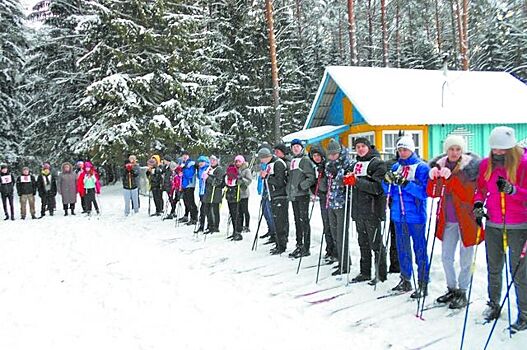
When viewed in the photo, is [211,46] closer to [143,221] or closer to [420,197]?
[143,221]

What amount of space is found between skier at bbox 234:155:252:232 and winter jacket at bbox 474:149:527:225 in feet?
18.5

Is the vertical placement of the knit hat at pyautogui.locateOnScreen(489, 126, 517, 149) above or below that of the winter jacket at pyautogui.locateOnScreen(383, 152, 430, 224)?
above

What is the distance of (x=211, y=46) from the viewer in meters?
24.7

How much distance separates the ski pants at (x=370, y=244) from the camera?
602 centimetres

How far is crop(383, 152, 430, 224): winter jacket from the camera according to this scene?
5359mm

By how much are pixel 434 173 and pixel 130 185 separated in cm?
1093

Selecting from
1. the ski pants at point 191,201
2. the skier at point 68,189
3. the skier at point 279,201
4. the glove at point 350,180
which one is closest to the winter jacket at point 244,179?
the skier at point 279,201

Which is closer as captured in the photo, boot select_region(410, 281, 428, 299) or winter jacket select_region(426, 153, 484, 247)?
winter jacket select_region(426, 153, 484, 247)

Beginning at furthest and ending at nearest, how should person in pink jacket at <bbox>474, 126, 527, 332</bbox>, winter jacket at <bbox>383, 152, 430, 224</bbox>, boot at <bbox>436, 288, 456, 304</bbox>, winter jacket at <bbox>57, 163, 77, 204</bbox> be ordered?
winter jacket at <bbox>57, 163, 77, 204</bbox>, winter jacket at <bbox>383, 152, 430, 224</bbox>, boot at <bbox>436, 288, 456, 304</bbox>, person in pink jacket at <bbox>474, 126, 527, 332</bbox>

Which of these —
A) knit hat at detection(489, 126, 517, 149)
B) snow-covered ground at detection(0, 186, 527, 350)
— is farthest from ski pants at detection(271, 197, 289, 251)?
knit hat at detection(489, 126, 517, 149)

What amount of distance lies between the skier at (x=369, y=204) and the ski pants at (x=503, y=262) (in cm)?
155

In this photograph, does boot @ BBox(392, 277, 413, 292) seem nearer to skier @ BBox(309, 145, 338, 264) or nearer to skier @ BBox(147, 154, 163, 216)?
skier @ BBox(309, 145, 338, 264)

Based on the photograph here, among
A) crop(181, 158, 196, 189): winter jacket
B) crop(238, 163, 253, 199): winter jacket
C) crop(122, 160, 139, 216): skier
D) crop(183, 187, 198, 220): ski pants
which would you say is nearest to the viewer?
crop(238, 163, 253, 199): winter jacket

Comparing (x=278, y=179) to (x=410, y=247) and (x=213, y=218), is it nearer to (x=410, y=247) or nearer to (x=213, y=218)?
(x=213, y=218)
